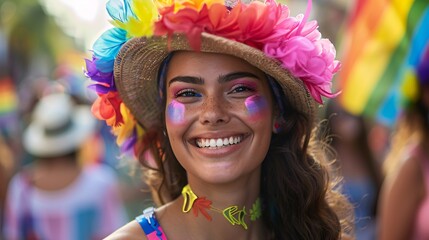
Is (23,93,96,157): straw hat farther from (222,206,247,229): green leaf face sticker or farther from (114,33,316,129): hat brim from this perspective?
(222,206,247,229): green leaf face sticker

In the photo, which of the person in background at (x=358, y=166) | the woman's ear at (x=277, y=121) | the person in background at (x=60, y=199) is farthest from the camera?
the person in background at (x=358, y=166)

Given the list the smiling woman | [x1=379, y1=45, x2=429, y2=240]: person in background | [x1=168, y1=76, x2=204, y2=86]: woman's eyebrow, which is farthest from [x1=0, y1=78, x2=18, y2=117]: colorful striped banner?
[x1=168, y1=76, x2=204, y2=86]: woman's eyebrow

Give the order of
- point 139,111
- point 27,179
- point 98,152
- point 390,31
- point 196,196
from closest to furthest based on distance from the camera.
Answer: point 196,196, point 139,111, point 390,31, point 27,179, point 98,152

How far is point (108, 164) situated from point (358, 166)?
2758 millimetres

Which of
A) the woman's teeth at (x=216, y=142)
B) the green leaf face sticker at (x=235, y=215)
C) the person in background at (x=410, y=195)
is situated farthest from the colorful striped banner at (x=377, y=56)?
the woman's teeth at (x=216, y=142)

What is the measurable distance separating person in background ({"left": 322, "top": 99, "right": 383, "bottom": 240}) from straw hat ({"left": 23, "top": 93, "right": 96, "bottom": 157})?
80.4 inches

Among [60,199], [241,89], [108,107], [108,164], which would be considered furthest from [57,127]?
[241,89]

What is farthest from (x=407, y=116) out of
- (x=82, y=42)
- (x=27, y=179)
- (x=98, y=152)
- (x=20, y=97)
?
(x=82, y=42)

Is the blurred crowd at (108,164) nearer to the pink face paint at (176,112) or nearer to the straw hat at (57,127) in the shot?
the straw hat at (57,127)

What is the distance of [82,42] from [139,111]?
66.4ft

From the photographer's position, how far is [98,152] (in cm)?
988

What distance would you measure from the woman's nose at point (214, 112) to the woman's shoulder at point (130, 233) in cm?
50

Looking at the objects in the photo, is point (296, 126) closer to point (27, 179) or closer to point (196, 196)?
point (196, 196)

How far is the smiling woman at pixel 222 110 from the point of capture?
3707 mm
